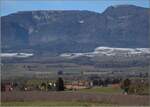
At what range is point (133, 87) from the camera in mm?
40875

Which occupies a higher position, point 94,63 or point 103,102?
point 94,63

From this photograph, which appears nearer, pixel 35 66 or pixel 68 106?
pixel 68 106

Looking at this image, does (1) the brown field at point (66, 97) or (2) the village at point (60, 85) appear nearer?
(1) the brown field at point (66, 97)

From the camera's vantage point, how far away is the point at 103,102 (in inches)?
1212

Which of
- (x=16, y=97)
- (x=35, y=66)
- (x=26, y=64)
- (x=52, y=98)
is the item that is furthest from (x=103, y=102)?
(x=26, y=64)

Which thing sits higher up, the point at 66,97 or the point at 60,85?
the point at 60,85

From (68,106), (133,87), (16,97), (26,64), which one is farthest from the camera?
(26,64)

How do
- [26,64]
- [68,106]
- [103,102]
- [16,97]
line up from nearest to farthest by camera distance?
[68,106]
[103,102]
[16,97]
[26,64]

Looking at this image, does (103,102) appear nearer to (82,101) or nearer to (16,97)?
(82,101)

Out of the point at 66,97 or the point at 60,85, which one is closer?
the point at 66,97

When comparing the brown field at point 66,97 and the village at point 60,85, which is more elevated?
the village at point 60,85

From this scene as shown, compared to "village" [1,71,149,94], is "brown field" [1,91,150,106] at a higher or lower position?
lower

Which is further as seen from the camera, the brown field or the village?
the village

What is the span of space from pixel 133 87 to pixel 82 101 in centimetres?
1010
